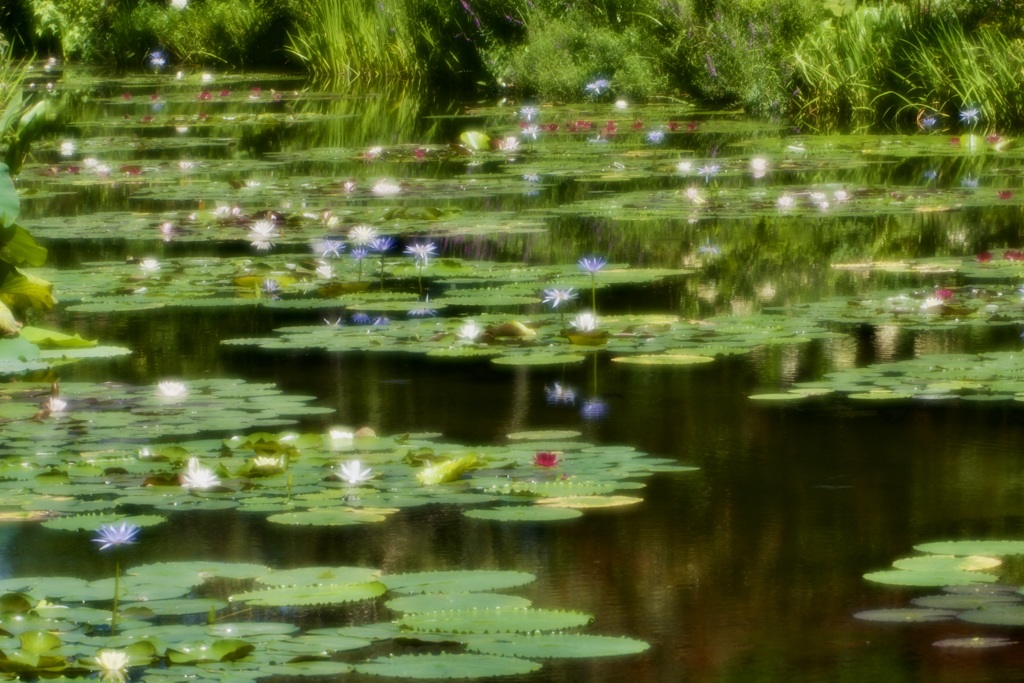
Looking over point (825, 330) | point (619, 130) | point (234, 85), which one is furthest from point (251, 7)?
point (825, 330)

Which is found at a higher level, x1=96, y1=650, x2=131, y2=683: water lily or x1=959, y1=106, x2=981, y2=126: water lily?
x1=959, y1=106, x2=981, y2=126: water lily

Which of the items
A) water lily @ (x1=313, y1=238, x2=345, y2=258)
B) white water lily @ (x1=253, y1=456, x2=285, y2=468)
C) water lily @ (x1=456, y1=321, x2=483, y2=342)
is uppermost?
water lily @ (x1=313, y1=238, x2=345, y2=258)

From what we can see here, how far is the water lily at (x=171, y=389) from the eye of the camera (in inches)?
161

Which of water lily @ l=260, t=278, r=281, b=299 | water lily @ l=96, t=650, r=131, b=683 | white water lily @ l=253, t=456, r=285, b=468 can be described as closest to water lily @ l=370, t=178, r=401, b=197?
water lily @ l=260, t=278, r=281, b=299

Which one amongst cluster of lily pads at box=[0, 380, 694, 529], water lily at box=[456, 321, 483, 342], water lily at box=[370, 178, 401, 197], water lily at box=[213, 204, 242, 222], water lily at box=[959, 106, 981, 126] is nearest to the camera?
cluster of lily pads at box=[0, 380, 694, 529]

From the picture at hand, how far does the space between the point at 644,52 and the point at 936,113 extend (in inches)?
185

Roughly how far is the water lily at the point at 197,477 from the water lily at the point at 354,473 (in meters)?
0.23

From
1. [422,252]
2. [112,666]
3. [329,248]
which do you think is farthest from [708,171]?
[112,666]

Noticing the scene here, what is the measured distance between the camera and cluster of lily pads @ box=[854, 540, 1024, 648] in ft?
7.95

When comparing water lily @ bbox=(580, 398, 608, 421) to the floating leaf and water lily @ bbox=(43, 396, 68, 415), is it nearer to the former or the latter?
water lily @ bbox=(43, 396, 68, 415)

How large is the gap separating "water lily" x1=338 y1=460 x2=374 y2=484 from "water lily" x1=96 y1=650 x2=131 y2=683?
1.05 m

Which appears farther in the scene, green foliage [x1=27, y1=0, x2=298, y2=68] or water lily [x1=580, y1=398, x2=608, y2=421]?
green foliage [x1=27, y1=0, x2=298, y2=68]

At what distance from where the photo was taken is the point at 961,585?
2.60m

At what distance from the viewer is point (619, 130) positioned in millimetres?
12727
